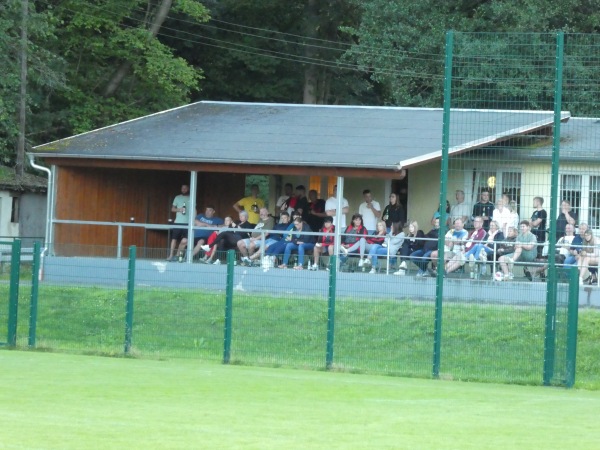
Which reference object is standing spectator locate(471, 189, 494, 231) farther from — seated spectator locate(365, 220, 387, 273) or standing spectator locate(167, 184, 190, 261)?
standing spectator locate(167, 184, 190, 261)

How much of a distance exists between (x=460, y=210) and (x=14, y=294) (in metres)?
7.12

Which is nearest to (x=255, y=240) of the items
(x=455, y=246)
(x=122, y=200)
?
(x=122, y=200)

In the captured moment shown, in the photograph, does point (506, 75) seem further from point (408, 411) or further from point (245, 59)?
point (245, 59)

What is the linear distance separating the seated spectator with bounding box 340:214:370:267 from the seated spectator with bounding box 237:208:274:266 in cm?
170

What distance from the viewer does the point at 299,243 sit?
2362 cm

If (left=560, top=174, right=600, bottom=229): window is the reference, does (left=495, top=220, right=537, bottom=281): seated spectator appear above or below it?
below

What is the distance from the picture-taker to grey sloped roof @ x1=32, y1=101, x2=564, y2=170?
2467 cm

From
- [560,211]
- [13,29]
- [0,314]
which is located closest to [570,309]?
[560,211]

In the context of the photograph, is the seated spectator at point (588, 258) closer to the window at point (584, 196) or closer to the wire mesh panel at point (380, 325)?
the window at point (584, 196)

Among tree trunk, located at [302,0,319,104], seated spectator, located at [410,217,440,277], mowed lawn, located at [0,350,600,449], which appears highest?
tree trunk, located at [302,0,319,104]

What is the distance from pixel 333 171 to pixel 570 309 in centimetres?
1003

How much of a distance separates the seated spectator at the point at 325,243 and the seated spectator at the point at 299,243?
8.6 inches

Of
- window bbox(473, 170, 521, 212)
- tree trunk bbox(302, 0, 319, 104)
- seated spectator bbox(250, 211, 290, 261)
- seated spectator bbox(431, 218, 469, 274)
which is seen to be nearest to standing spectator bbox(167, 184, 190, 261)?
seated spectator bbox(250, 211, 290, 261)

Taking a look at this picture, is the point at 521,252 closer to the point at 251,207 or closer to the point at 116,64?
the point at 251,207
